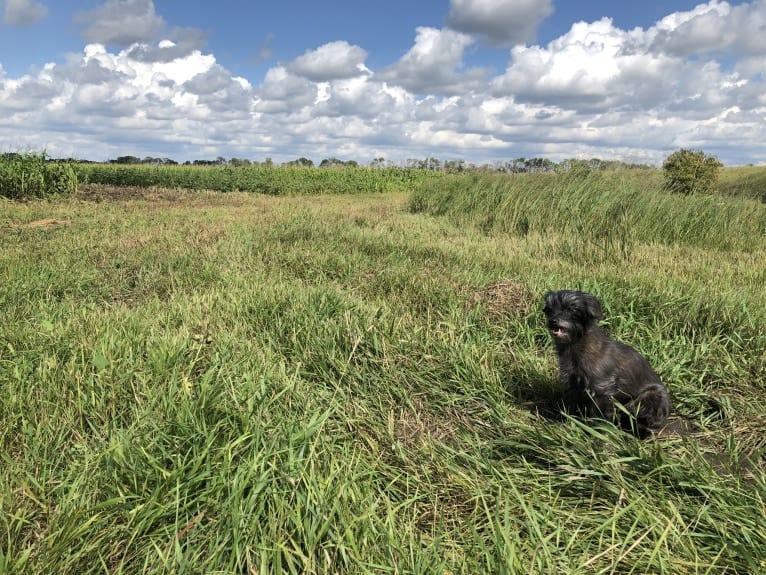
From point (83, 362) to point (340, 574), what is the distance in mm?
2385

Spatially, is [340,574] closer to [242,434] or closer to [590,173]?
[242,434]

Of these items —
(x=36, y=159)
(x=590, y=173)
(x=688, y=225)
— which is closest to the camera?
(x=688, y=225)

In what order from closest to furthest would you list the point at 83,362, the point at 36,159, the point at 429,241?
the point at 83,362
the point at 429,241
the point at 36,159

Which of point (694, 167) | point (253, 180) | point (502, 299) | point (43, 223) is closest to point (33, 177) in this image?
point (43, 223)

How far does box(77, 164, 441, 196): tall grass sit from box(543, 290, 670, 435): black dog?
76.3 feet

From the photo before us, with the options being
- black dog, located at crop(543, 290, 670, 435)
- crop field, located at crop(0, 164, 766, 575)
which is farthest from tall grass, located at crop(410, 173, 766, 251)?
black dog, located at crop(543, 290, 670, 435)

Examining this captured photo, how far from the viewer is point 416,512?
2207 mm

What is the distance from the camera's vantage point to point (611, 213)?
9.48m

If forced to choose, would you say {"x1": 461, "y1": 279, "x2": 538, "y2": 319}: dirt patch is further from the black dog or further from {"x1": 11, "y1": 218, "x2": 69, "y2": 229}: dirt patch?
{"x1": 11, "y1": 218, "x2": 69, "y2": 229}: dirt patch

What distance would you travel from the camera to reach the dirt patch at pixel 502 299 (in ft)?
15.3

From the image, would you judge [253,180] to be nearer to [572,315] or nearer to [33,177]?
[33,177]

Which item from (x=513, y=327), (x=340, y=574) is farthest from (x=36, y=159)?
(x=340, y=574)

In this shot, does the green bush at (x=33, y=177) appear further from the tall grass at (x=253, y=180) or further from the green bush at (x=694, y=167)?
the green bush at (x=694, y=167)

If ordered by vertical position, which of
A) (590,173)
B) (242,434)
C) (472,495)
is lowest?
(472,495)
